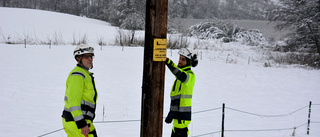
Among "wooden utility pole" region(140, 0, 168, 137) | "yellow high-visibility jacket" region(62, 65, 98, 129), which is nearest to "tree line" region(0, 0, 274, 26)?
"yellow high-visibility jacket" region(62, 65, 98, 129)

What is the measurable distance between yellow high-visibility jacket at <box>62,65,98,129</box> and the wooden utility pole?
76cm

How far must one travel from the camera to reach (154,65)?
9.69 ft

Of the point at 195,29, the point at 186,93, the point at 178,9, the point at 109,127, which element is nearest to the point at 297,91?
the point at 109,127

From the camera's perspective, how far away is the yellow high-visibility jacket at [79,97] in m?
3.25

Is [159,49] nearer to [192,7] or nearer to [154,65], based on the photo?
[154,65]

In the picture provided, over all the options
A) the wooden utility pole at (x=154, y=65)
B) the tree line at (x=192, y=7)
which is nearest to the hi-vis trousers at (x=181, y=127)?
the wooden utility pole at (x=154, y=65)

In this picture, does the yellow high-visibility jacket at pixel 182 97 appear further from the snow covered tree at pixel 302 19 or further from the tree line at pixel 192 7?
the tree line at pixel 192 7

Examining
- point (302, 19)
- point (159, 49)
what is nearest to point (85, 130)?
point (159, 49)

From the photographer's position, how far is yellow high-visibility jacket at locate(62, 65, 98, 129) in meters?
3.25

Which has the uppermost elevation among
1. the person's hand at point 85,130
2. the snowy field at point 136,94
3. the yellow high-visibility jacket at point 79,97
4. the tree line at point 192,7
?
the tree line at point 192,7

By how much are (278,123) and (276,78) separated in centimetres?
682

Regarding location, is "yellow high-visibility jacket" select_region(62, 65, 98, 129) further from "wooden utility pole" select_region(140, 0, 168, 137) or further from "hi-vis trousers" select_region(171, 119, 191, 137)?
"hi-vis trousers" select_region(171, 119, 191, 137)

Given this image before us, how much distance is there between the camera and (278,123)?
827 centimetres

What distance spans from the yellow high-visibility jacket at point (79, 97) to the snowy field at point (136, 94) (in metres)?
2.14
